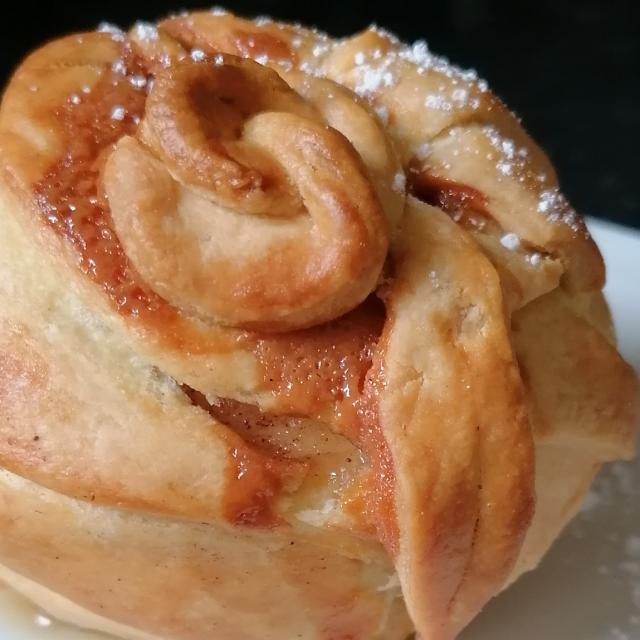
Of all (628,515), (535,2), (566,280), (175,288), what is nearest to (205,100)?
(175,288)

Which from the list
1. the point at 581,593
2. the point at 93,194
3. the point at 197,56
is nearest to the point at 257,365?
the point at 93,194

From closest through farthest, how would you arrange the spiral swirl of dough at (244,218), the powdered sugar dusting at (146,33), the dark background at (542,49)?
the spiral swirl of dough at (244,218) → the powdered sugar dusting at (146,33) → the dark background at (542,49)

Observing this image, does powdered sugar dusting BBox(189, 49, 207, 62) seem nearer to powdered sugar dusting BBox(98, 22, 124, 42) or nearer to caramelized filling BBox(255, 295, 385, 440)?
powdered sugar dusting BBox(98, 22, 124, 42)

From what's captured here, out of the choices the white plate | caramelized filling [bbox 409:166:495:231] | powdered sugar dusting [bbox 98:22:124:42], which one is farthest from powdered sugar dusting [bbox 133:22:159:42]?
the white plate

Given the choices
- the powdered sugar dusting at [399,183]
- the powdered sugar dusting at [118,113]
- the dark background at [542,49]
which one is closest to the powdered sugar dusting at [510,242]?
the powdered sugar dusting at [399,183]

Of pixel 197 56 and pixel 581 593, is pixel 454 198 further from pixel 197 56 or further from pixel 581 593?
pixel 581 593

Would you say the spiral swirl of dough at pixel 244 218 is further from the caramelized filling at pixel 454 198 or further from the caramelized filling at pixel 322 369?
the caramelized filling at pixel 454 198
